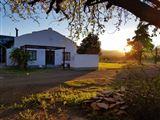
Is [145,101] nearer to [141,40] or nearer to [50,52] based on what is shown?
[141,40]

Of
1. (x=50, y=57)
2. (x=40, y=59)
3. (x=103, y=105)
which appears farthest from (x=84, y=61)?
(x=103, y=105)

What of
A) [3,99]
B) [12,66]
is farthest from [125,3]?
[12,66]

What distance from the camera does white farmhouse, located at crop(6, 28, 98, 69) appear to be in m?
45.0

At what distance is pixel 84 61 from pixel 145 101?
119ft

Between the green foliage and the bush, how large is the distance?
32.8m

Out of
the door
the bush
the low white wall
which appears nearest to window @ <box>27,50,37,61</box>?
the door

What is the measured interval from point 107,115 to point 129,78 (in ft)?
5.54

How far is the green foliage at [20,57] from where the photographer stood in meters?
41.6

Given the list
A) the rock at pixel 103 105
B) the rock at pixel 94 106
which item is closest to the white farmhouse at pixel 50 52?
the rock at pixel 94 106

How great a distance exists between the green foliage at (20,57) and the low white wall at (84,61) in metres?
6.39

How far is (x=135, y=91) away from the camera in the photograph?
9664 millimetres

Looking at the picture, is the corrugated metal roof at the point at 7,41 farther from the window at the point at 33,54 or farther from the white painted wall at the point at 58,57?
the white painted wall at the point at 58,57

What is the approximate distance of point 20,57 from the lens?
4162cm

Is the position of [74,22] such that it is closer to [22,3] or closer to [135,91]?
[22,3]
